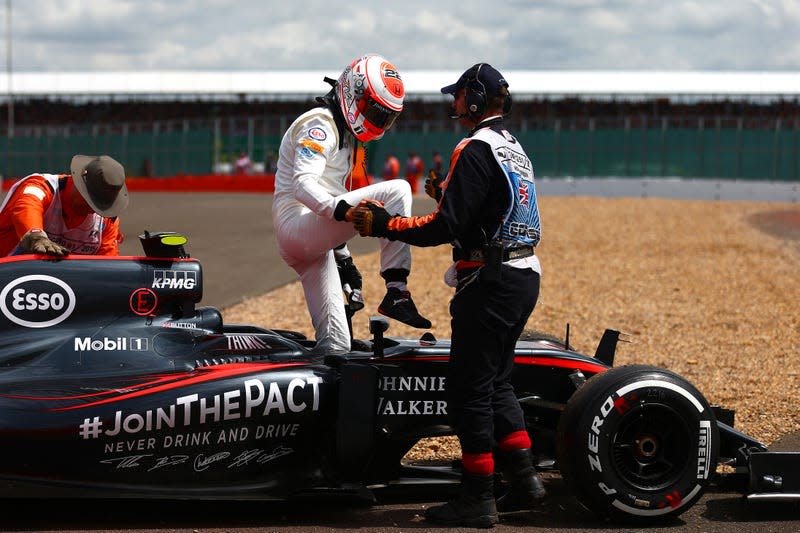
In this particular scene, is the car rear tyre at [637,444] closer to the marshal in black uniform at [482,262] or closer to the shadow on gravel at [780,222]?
the marshal in black uniform at [482,262]

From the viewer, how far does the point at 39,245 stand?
529cm

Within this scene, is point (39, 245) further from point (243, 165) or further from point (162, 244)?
point (243, 165)

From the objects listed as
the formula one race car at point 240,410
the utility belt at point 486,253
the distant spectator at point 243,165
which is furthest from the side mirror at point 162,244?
the distant spectator at point 243,165

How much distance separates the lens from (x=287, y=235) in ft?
18.2

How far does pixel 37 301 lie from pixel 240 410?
3.67ft

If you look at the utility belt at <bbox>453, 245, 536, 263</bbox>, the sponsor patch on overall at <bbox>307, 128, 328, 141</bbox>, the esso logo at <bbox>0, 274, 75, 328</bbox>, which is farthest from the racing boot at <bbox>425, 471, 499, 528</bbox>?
the esso logo at <bbox>0, 274, 75, 328</bbox>

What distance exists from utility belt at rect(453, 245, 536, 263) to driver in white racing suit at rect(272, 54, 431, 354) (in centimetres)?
53

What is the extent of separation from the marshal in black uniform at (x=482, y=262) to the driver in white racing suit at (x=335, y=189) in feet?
1.54

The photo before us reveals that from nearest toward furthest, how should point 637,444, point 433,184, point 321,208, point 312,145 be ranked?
point 637,444, point 321,208, point 312,145, point 433,184

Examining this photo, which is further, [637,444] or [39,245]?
[39,245]

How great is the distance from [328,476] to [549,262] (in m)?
12.5

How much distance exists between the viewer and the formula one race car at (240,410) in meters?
4.80

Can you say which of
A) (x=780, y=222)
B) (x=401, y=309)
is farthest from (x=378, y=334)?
(x=780, y=222)

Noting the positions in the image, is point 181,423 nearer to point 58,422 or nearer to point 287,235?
point 58,422
